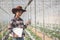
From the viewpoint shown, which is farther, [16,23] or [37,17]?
[37,17]

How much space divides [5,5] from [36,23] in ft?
1.41

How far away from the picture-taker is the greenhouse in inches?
185

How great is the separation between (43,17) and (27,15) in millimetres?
196

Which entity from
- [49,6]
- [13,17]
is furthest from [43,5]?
[13,17]

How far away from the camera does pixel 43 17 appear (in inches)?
187

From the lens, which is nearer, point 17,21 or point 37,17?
point 17,21

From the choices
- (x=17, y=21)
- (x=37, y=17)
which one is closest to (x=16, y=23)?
(x=17, y=21)

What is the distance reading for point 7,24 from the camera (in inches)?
184

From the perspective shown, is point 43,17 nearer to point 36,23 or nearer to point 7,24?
point 36,23

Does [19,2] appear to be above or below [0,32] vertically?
above

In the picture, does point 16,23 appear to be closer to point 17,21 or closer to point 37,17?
point 17,21

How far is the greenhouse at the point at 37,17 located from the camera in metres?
4.69

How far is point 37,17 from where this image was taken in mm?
4766

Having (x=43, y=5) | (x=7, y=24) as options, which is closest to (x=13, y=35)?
(x=7, y=24)
